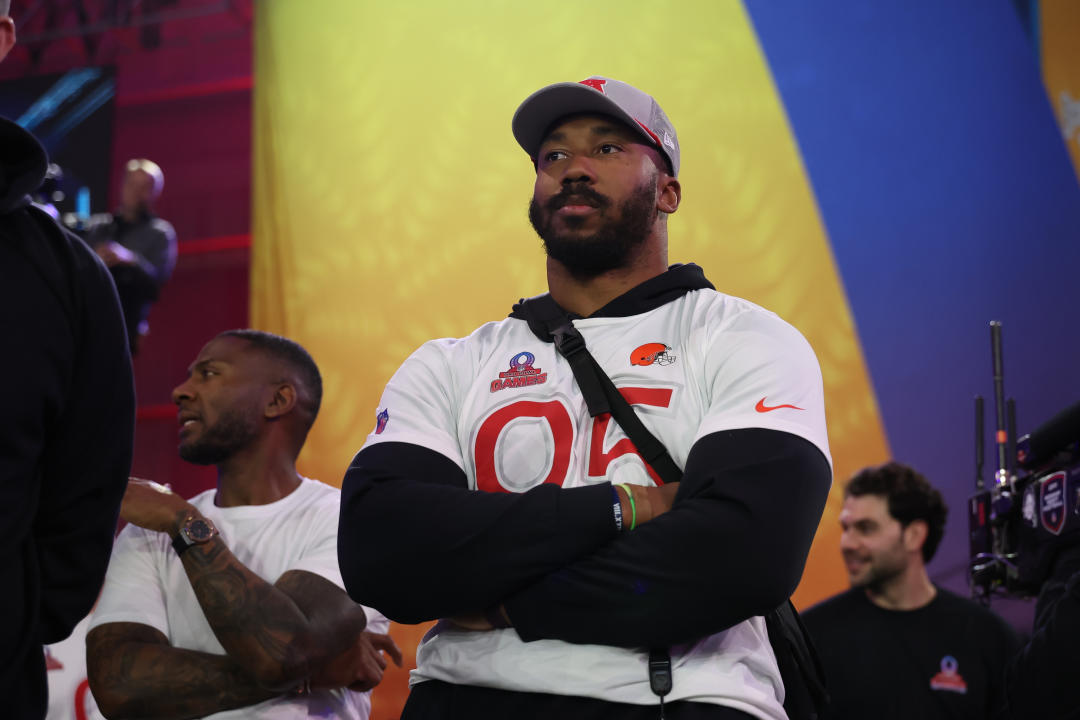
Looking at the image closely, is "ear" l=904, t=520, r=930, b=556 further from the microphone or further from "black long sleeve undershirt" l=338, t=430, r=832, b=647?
→ "black long sleeve undershirt" l=338, t=430, r=832, b=647

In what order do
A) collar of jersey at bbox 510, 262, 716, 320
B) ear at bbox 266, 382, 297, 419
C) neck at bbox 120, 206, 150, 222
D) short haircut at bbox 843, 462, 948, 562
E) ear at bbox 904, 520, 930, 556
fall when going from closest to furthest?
collar of jersey at bbox 510, 262, 716, 320, ear at bbox 266, 382, 297, 419, ear at bbox 904, 520, 930, 556, short haircut at bbox 843, 462, 948, 562, neck at bbox 120, 206, 150, 222

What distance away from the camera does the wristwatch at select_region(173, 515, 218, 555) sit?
8.04 feet

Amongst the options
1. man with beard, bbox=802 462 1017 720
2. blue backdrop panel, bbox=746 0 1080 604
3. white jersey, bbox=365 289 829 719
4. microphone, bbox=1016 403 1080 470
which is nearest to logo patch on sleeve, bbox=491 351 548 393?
white jersey, bbox=365 289 829 719

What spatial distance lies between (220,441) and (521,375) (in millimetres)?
1319

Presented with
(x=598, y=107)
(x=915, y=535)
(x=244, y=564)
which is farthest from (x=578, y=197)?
(x=915, y=535)

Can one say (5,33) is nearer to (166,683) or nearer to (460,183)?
(166,683)

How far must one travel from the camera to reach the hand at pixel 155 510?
250 cm

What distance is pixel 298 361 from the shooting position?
3096 mm

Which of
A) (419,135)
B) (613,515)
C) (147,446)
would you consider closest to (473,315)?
(419,135)

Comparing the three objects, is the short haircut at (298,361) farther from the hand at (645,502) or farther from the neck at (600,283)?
the hand at (645,502)

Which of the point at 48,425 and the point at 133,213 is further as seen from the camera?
the point at 133,213

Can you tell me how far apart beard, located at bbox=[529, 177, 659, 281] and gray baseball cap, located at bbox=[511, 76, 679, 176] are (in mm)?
122

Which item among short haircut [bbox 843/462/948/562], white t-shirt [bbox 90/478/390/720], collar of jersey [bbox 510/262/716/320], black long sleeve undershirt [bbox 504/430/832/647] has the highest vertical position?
collar of jersey [bbox 510/262/716/320]

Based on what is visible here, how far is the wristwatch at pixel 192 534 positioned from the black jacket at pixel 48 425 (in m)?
1.16
